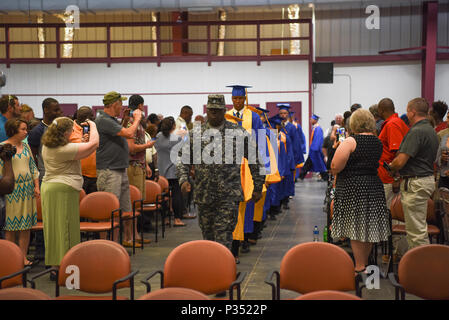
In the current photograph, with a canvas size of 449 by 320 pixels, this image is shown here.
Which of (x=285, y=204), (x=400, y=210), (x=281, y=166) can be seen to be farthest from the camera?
(x=285, y=204)

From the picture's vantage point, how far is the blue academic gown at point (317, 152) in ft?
48.9

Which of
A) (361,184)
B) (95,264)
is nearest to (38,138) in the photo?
(95,264)

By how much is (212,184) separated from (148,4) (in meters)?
12.5

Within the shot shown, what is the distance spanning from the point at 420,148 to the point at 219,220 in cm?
213

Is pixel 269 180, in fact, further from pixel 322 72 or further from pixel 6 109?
pixel 322 72

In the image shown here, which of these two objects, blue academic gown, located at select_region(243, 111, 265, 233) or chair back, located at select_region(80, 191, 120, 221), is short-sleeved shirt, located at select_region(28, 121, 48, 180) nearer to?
chair back, located at select_region(80, 191, 120, 221)

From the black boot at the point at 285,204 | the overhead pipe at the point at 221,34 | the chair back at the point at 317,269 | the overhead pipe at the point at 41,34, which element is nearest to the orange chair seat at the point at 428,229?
the chair back at the point at 317,269

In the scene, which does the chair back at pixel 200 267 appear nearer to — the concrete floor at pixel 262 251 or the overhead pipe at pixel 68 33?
the concrete floor at pixel 262 251

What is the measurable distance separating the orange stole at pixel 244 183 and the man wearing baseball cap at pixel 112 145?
128 centimetres

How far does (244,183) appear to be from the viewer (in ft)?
17.1

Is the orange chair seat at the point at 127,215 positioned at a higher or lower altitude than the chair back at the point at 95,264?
lower

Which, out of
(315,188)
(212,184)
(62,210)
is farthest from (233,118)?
(315,188)
